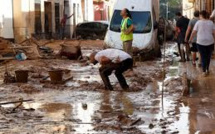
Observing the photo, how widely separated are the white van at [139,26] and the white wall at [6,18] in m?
14.0

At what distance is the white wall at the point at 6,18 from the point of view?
35344 mm

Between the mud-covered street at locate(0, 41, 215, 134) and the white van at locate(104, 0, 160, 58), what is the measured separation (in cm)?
514

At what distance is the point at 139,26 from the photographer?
22625 mm

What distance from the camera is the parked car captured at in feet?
142

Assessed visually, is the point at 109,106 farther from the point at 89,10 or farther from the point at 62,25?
the point at 89,10

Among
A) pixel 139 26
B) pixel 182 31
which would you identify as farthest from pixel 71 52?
pixel 182 31

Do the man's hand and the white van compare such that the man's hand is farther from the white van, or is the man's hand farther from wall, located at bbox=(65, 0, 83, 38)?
wall, located at bbox=(65, 0, 83, 38)

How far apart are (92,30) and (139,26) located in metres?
21.2

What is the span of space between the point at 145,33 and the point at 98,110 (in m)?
12.2

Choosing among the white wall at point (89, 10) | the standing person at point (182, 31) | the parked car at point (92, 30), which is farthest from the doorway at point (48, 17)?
the standing person at point (182, 31)

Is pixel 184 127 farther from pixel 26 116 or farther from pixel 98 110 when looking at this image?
pixel 26 116

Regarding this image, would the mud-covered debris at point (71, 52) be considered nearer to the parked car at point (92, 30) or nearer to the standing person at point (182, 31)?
the standing person at point (182, 31)

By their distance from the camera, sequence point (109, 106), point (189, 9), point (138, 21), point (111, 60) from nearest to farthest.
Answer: point (109, 106), point (111, 60), point (138, 21), point (189, 9)

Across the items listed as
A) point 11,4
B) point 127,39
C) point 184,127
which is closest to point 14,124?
point 184,127
